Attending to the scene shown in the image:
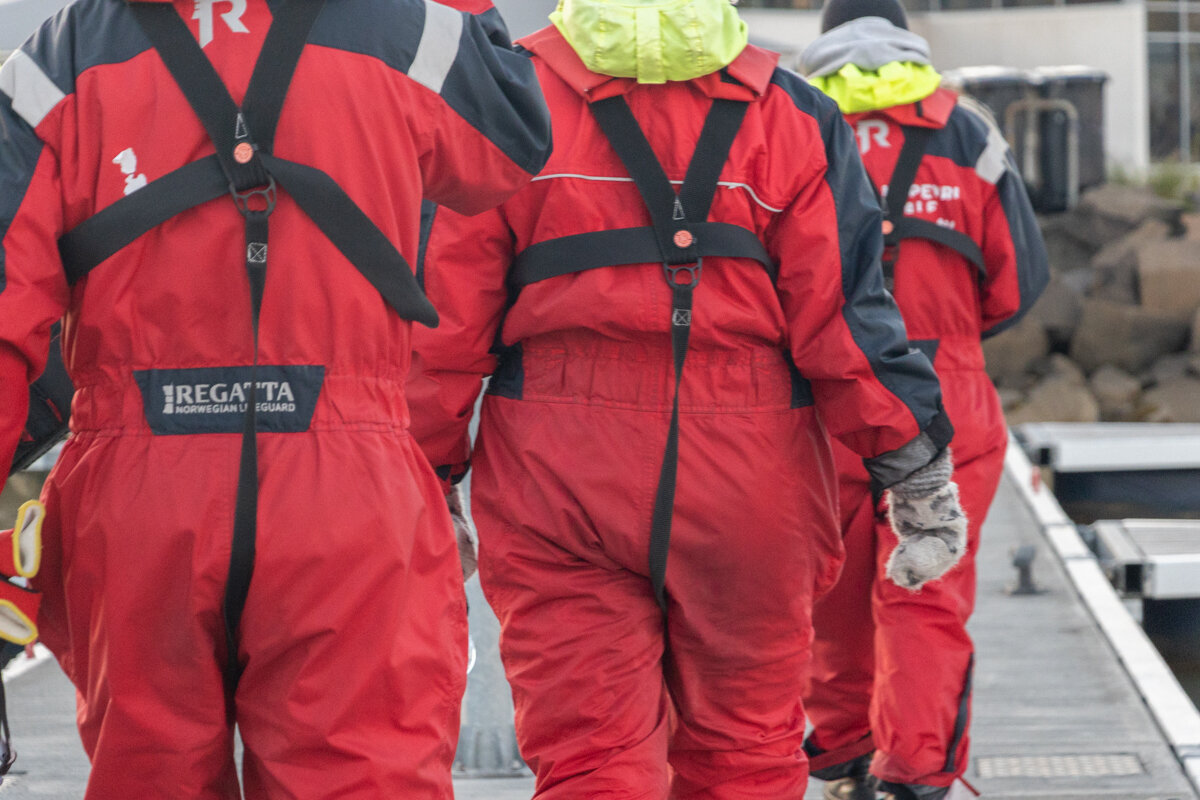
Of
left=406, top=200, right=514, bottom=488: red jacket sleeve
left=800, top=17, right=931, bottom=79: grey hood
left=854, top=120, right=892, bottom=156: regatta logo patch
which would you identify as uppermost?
left=800, top=17, right=931, bottom=79: grey hood

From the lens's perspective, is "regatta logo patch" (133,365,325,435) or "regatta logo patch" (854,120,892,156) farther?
"regatta logo patch" (854,120,892,156)

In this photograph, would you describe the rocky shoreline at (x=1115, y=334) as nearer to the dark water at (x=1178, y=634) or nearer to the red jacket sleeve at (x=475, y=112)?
the dark water at (x=1178, y=634)

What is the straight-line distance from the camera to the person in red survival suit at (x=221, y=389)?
2279 mm

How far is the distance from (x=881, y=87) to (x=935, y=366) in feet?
2.47

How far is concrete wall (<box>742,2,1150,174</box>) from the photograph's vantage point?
25859 millimetres

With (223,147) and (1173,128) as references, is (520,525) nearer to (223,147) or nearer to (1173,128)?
(223,147)

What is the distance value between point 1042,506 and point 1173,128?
20423 mm

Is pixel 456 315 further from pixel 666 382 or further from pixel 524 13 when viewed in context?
pixel 524 13

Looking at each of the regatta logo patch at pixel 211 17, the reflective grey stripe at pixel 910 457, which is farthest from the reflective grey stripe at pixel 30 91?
the reflective grey stripe at pixel 910 457

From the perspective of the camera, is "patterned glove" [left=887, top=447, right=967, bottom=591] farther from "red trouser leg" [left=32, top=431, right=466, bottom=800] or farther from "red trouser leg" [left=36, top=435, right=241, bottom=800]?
"red trouser leg" [left=36, top=435, right=241, bottom=800]

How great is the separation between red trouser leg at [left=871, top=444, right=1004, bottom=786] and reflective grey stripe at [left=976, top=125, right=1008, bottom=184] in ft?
2.57

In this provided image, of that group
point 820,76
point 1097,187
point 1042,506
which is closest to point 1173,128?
point 1097,187

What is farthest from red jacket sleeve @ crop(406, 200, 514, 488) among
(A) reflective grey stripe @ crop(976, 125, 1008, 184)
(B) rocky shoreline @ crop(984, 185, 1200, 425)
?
(B) rocky shoreline @ crop(984, 185, 1200, 425)

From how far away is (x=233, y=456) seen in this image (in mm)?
2291
